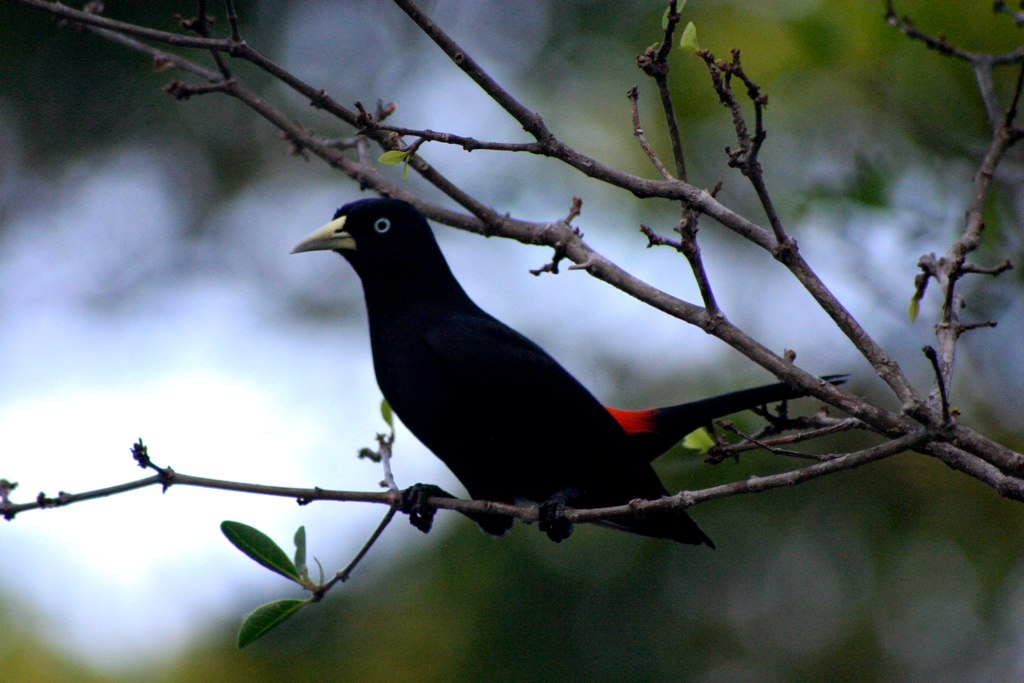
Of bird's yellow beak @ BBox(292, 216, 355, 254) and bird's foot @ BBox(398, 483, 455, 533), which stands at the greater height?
bird's yellow beak @ BBox(292, 216, 355, 254)

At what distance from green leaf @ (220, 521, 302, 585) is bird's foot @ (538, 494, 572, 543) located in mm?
951

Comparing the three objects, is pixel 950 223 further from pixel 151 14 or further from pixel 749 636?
pixel 151 14

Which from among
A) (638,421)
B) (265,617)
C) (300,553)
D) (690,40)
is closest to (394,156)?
(690,40)

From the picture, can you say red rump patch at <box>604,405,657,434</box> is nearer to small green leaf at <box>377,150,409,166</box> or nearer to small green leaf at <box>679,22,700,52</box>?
small green leaf at <box>377,150,409,166</box>

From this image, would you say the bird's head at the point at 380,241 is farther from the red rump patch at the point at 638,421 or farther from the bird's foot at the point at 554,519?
the bird's foot at the point at 554,519

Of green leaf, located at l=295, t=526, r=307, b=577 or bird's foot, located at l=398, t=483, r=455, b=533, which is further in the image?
bird's foot, located at l=398, t=483, r=455, b=533

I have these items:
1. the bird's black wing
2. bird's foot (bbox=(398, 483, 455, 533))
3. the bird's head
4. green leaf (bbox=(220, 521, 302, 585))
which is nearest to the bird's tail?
the bird's black wing

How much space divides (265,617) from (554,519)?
1.08 meters

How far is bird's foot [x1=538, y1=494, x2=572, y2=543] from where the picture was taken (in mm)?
3762

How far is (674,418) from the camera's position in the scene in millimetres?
4086

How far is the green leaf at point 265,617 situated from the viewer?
123 inches

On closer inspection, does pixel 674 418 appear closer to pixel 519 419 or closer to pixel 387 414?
pixel 519 419

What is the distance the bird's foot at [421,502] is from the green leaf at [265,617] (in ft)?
2.04

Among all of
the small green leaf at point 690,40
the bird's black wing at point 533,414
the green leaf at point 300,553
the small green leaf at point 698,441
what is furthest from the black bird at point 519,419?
the small green leaf at point 690,40
